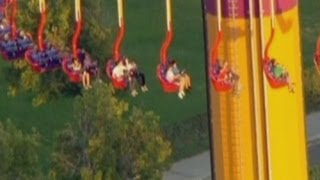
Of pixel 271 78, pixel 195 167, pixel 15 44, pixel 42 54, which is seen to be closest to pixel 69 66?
pixel 42 54

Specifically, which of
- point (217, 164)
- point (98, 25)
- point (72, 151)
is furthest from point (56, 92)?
point (217, 164)

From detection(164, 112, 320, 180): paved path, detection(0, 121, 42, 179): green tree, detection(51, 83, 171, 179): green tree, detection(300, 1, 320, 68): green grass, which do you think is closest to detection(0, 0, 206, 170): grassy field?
detection(164, 112, 320, 180): paved path

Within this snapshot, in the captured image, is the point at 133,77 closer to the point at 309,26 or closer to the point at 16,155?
the point at 16,155

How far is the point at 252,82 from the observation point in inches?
257

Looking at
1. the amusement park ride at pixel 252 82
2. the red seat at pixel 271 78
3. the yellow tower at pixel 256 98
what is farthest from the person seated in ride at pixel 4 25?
the red seat at pixel 271 78

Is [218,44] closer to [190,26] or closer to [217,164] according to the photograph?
[217,164]

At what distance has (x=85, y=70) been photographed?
20.3 feet

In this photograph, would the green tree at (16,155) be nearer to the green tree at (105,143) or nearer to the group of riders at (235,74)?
the green tree at (105,143)

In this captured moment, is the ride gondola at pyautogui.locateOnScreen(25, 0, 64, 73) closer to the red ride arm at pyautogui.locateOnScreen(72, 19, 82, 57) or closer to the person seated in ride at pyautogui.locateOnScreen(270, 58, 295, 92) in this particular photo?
the red ride arm at pyautogui.locateOnScreen(72, 19, 82, 57)

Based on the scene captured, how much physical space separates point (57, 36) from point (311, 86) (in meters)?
2.87

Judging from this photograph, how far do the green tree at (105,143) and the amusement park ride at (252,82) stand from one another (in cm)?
457

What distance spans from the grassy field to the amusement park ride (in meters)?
7.97

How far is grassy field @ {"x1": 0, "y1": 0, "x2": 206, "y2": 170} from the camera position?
1734 centimetres

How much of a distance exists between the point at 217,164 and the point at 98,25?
7167mm
